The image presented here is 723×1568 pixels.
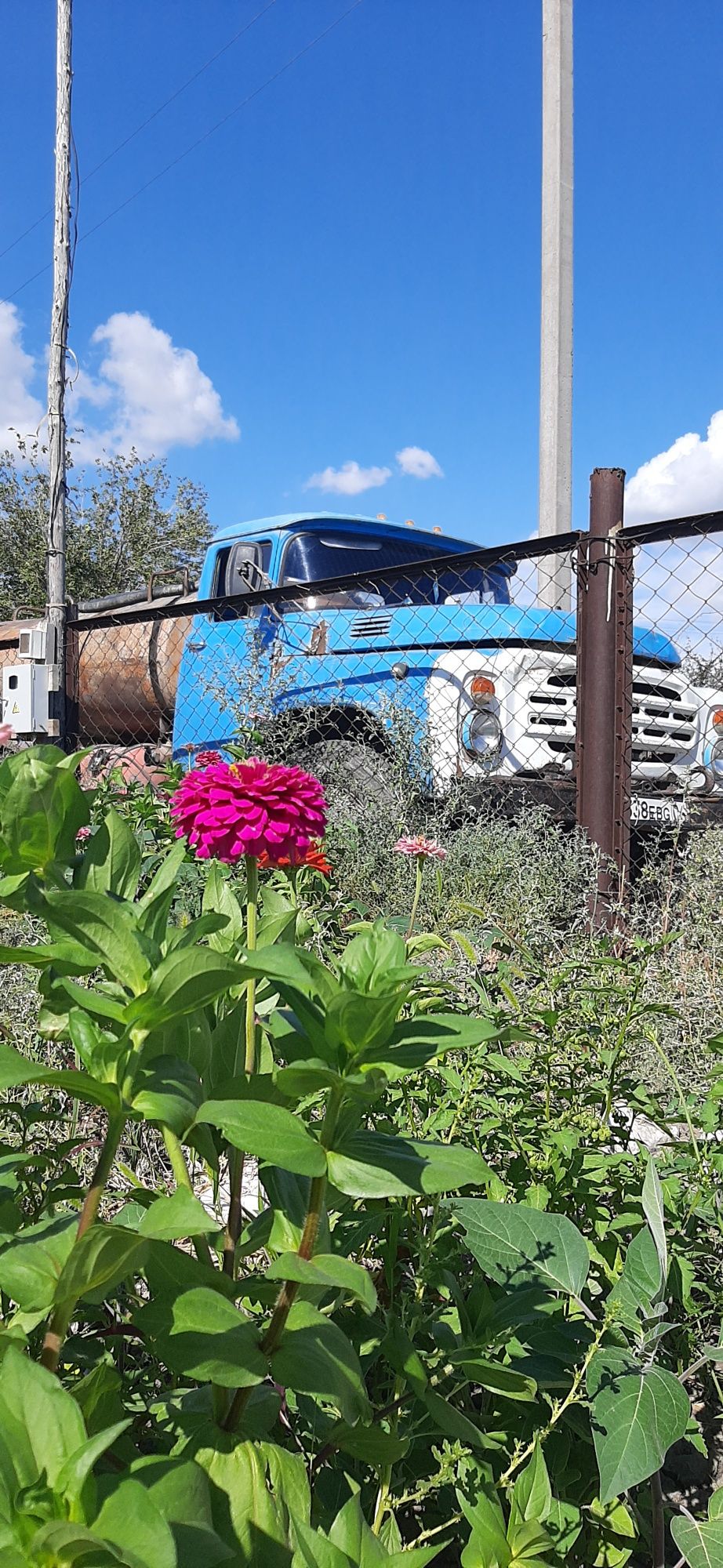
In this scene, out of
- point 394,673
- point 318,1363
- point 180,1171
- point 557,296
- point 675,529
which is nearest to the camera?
point 318,1363

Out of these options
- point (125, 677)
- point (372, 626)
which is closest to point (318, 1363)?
point (372, 626)

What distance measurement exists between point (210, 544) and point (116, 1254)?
6847 mm

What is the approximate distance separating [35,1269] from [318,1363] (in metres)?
0.23

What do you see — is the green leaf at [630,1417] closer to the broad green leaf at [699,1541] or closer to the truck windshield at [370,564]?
the broad green leaf at [699,1541]

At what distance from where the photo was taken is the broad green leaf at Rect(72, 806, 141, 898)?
1.03 meters

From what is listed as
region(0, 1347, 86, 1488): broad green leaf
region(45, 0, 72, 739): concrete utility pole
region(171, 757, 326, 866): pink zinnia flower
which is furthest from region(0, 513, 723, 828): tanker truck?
region(0, 1347, 86, 1488): broad green leaf

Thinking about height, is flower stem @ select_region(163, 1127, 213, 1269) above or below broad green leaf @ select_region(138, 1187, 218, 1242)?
below

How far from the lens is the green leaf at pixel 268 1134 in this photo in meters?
0.77

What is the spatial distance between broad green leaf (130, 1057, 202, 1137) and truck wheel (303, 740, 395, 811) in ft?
11.8

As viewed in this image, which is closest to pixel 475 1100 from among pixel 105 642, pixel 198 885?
pixel 198 885

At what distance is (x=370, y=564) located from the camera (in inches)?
260

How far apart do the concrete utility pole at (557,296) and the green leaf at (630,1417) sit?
6.40 meters

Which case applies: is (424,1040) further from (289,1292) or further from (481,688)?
(481,688)

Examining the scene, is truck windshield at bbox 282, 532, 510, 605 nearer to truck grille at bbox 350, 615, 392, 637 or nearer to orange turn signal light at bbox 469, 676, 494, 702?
truck grille at bbox 350, 615, 392, 637
